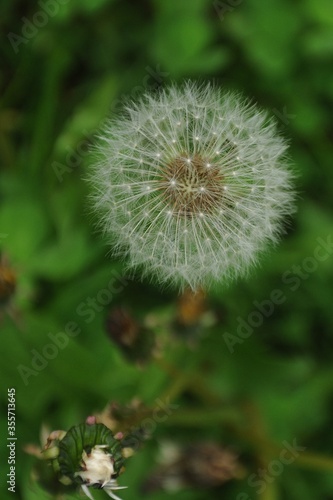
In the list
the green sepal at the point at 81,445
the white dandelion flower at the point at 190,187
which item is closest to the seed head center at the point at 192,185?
the white dandelion flower at the point at 190,187

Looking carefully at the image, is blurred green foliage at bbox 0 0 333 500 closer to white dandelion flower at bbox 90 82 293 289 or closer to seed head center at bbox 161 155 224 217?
white dandelion flower at bbox 90 82 293 289

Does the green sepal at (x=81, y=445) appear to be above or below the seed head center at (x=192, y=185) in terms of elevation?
below

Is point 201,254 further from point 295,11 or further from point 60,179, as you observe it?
point 295,11

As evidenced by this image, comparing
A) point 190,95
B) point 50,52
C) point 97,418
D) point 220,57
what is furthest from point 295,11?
point 97,418

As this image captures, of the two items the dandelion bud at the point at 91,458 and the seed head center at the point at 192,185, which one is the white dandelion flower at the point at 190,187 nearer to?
the seed head center at the point at 192,185

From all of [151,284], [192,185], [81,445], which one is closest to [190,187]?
[192,185]

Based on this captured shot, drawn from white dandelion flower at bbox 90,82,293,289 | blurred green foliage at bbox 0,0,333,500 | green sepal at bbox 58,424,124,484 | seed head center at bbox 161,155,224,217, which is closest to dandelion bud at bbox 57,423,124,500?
green sepal at bbox 58,424,124,484
